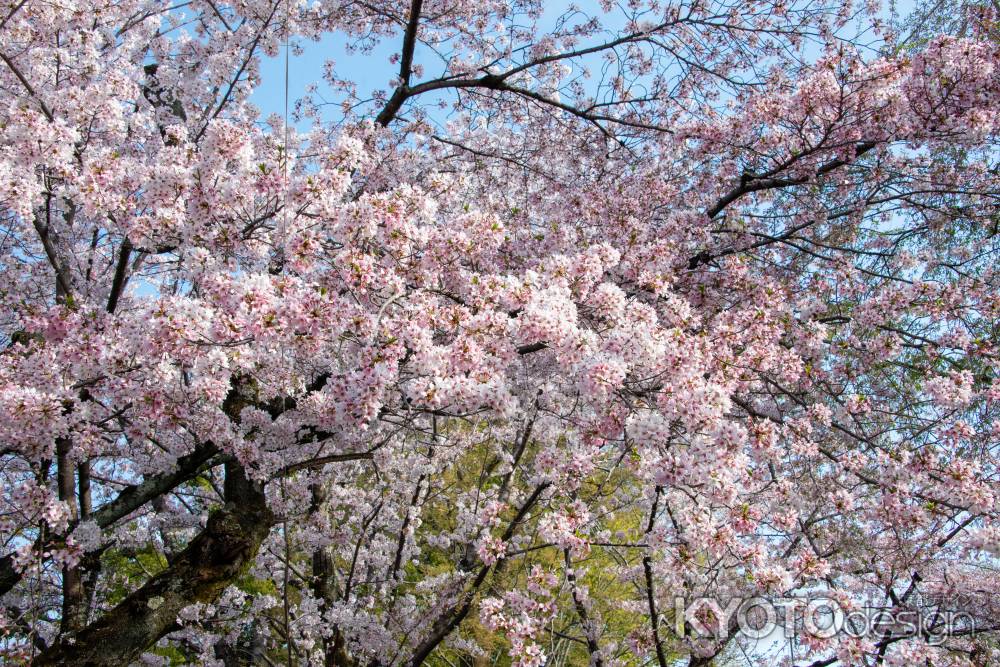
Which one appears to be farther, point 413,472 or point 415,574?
point 415,574

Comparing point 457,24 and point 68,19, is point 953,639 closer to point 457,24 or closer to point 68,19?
point 457,24

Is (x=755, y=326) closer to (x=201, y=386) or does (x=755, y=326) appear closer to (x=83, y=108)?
(x=201, y=386)

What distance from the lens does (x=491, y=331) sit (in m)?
3.77

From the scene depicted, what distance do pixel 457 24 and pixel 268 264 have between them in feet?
14.0

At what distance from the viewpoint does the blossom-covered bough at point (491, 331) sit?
391 centimetres

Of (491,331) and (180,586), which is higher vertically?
(491,331)

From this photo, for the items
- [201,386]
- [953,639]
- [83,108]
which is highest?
[83,108]

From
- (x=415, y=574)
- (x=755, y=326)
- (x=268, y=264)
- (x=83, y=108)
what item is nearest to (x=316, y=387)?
(x=268, y=264)

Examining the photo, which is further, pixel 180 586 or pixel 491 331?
pixel 180 586

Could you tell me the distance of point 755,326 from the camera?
5008 mm

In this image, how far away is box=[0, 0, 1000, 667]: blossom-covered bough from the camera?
391cm

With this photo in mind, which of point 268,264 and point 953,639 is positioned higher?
point 268,264

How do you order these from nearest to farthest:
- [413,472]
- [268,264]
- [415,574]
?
[268,264], [413,472], [415,574]

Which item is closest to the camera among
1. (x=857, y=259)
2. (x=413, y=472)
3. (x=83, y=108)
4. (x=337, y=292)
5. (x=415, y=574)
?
(x=337, y=292)
